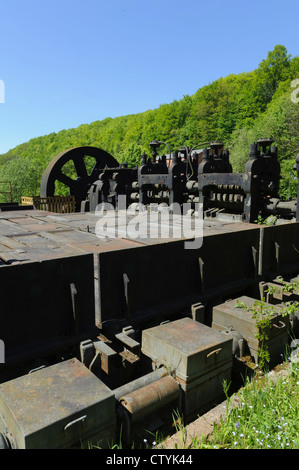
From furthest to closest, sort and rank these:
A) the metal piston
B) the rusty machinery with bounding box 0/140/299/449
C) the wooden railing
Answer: the wooden railing
the metal piston
the rusty machinery with bounding box 0/140/299/449

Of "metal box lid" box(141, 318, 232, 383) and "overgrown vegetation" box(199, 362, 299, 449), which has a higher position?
"metal box lid" box(141, 318, 232, 383)

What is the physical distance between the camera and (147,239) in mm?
5176

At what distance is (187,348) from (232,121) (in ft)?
188

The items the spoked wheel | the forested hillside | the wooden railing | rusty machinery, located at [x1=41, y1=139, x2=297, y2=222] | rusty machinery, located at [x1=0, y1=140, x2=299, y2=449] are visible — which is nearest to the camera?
rusty machinery, located at [x1=0, y1=140, x2=299, y2=449]

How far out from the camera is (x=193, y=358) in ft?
10.7

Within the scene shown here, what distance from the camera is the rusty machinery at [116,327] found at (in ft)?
8.54

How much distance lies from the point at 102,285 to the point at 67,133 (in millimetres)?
118918

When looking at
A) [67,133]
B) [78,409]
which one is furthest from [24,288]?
[67,133]

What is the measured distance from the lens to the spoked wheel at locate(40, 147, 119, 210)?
1524 centimetres

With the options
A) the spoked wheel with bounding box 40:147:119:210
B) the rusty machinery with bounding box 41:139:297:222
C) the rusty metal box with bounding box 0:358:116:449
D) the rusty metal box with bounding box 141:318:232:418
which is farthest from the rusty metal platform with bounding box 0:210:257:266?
the spoked wheel with bounding box 40:147:119:210

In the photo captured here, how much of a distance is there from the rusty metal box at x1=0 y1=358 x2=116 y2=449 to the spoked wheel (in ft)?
43.3

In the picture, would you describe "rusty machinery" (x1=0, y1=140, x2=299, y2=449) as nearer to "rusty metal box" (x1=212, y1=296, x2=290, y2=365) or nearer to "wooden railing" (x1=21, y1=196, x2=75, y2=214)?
"rusty metal box" (x1=212, y1=296, x2=290, y2=365)

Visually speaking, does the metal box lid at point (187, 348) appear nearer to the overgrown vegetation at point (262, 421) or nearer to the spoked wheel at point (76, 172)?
the overgrown vegetation at point (262, 421)

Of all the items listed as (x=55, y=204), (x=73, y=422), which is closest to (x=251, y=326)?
(x=73, y=422)
